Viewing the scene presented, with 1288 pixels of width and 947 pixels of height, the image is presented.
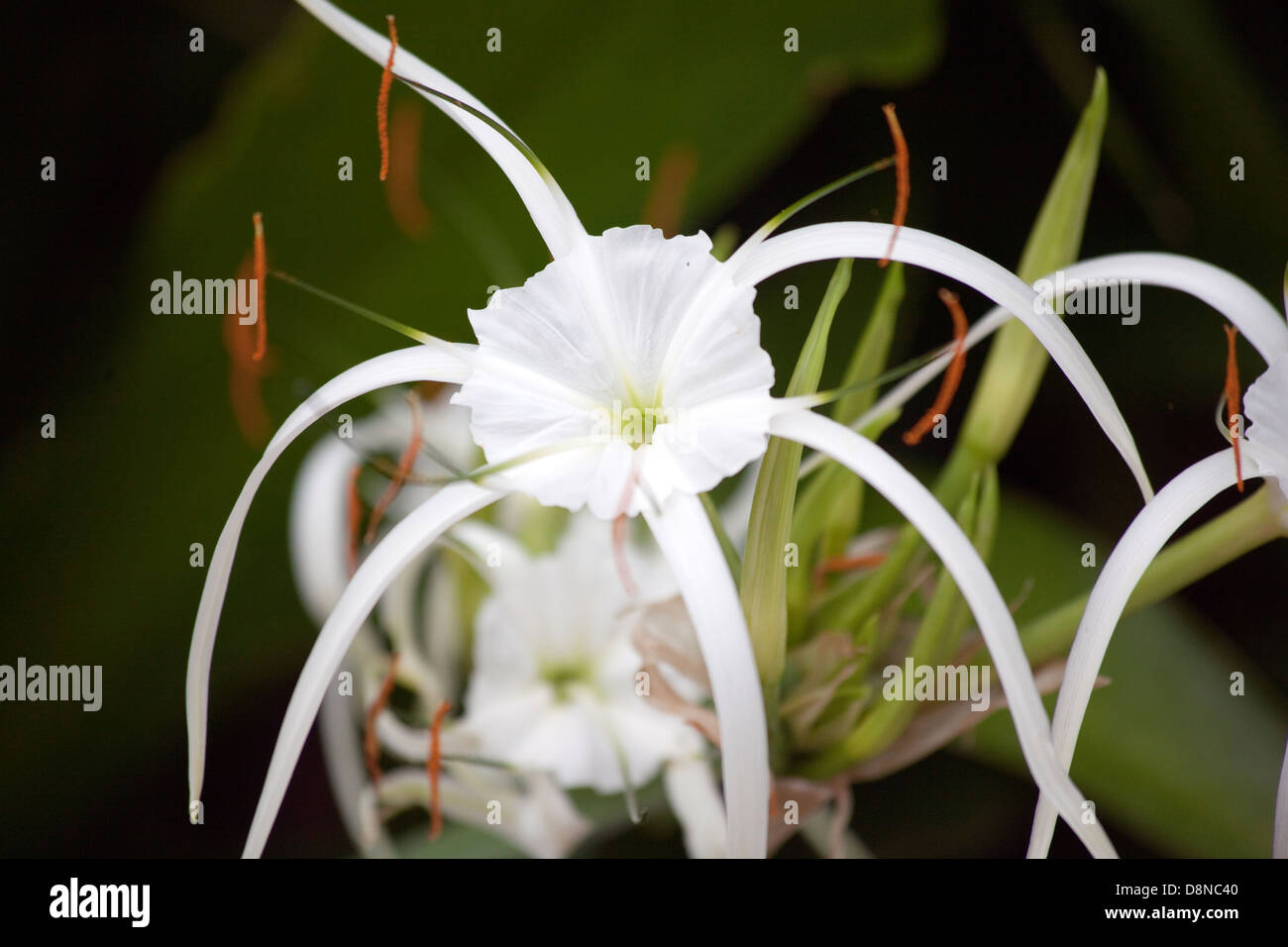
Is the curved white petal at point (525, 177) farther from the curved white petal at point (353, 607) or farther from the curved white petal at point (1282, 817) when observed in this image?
the curved white petal at point (1282, 817)

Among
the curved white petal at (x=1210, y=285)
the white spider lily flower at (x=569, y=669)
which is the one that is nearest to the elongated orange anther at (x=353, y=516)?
the white spider lily flower at (x=569, y=669)

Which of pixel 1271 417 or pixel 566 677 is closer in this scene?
pixel 1271 417

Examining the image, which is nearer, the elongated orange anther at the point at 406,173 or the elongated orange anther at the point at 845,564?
the elongated orange anther at the point at 845,564

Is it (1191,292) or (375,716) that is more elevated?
(1191,292)

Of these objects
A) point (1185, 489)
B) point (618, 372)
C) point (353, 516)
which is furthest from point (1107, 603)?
point (353, 516)

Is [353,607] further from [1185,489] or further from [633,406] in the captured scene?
[1185,489]

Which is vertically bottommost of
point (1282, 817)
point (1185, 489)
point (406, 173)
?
point (1282, 817)
